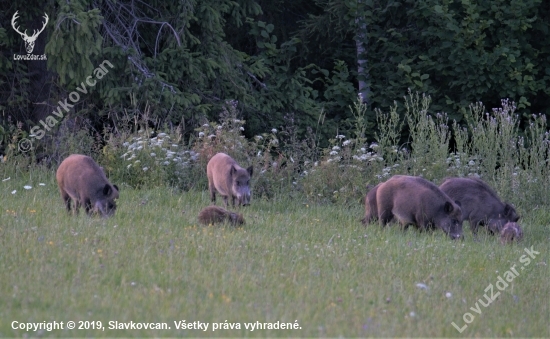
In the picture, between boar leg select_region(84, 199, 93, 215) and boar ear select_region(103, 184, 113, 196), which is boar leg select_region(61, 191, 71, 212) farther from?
boar ear select_region(103, 184, 113, 196)

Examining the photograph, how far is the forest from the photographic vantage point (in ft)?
59.1

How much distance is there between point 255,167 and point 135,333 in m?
9.76

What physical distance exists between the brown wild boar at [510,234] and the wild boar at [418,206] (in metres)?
0.66

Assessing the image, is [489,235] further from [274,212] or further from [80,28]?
[80,28]

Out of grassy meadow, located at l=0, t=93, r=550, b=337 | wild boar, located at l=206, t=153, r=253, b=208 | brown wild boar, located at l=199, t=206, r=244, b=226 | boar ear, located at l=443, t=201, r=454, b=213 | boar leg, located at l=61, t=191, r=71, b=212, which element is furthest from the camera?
wild boar, located at l=206, t=153, r=253, b=208

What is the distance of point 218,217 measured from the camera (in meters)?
11.7

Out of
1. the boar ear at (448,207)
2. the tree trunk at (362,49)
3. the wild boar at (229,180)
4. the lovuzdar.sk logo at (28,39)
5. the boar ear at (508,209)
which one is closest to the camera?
the boar ear at (448,207)

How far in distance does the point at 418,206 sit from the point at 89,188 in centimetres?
465

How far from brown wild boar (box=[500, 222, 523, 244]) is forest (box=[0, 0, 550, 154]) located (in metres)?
6.55

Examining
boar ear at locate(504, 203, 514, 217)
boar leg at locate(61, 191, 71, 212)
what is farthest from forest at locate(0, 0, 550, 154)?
boar ear at locate(504, 203, 514, 217)

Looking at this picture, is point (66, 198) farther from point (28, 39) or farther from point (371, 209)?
point (28, 39)

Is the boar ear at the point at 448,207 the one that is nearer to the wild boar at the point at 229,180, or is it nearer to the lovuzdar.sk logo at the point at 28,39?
the wild boar at the point at 229,180

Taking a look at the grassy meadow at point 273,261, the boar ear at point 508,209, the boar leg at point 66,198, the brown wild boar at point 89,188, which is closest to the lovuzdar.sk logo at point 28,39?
the grassy meadow at point 273,261

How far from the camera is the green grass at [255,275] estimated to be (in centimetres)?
711
